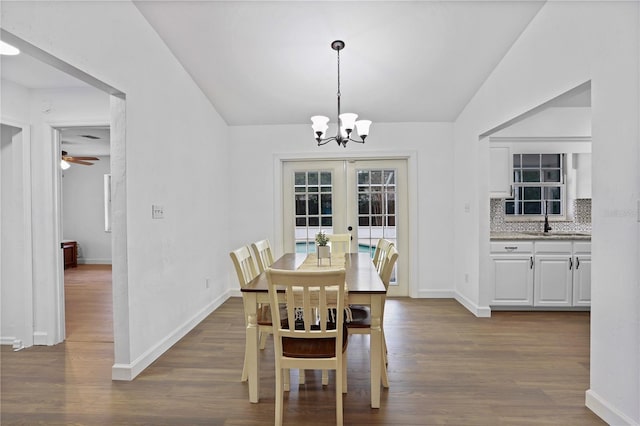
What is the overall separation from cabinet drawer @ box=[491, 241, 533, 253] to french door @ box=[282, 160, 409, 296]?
1.17 metres

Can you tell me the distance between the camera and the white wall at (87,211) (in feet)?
26.7

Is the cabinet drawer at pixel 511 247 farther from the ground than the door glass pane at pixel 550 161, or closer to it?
closer to it

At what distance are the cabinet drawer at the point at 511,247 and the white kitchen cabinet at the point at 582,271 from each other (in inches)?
19.4

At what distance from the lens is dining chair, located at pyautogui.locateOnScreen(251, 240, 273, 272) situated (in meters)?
3.12

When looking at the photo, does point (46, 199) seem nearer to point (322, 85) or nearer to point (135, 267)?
point (135, 267)

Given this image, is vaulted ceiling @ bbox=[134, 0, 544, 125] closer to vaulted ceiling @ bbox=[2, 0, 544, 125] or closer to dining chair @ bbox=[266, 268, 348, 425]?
vaulted ceiling @ bbox=[2, 0, 544, 125]

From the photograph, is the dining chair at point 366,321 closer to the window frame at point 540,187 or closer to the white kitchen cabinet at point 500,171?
the white kitchen cabinet at point 500,171

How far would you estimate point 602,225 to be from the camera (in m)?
2.20

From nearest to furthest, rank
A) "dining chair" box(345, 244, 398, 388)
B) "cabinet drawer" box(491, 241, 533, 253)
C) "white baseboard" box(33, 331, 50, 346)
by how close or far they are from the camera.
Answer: "dining chair" box(345, 244, 398, 388) < "white baseboard" box(33, 331, 50, 346) < "cabinet drawer" box(491, 241, 533, 253)

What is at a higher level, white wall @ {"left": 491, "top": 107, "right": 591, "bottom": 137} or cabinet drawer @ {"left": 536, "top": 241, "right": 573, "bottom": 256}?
white wall @ {"left": 491, "top": 107, "right": 591, "bottom": 137}

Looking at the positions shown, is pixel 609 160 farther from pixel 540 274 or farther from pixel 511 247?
pixel 540 274

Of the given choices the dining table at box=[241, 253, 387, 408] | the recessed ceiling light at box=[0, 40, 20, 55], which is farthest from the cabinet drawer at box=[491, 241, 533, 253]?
the recessed ceiling light at box=[0, 40, 20, 55]

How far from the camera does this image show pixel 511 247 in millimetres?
4246

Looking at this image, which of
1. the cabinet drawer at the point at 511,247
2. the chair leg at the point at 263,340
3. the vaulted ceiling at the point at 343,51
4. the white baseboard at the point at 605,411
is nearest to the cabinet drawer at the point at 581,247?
the cabinet drawer at the point at 511,247
